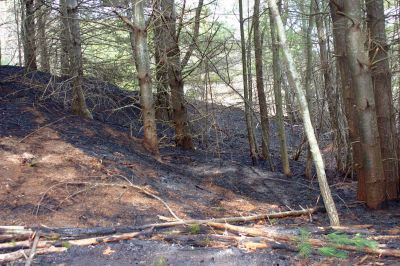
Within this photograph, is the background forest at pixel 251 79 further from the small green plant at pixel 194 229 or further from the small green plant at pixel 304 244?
the small green plant at pixel 194 229

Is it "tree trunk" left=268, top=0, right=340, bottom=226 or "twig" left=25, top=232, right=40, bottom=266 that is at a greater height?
"tree trunk" left=268, top=0, right=340, bottom=226

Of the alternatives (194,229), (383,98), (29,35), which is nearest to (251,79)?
(383,98)

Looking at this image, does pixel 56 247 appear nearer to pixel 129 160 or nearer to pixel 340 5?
pixel 129 160

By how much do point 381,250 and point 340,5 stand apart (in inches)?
153

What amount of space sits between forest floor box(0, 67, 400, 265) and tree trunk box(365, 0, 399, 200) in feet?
1.57

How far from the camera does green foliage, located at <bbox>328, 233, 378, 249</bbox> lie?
3.88 m

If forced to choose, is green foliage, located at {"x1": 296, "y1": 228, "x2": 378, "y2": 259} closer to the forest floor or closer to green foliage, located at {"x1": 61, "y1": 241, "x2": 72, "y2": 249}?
the forest floor

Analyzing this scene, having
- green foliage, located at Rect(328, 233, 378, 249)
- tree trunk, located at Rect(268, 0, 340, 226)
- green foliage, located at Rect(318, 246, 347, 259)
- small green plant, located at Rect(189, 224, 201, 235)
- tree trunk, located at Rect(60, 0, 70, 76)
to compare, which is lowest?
green foliage, located at Rect(318, 246, 347, 259)

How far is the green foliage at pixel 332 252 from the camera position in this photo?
3.74 meters

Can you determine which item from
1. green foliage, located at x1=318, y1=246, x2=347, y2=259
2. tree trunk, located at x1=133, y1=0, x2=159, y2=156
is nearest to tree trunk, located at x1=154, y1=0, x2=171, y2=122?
tree trunk, located at x1=133, y1=0, x2=159, y2=156

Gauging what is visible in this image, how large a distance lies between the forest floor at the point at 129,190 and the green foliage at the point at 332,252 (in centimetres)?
5

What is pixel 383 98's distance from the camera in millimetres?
6984

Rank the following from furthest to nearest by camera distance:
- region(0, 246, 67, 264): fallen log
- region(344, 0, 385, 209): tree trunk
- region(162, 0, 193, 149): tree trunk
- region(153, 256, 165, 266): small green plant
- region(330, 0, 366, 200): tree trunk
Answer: region(162, 0, 193, 149): tree trunk → region(330, 0, 366, 200): tree trunk → region(344, 0, 385, 209): tree trunk → region(0, 246, 67, 264): fallen log → region(153, 256, 165, 266): small green plant

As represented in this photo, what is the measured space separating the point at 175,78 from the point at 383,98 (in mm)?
4380
